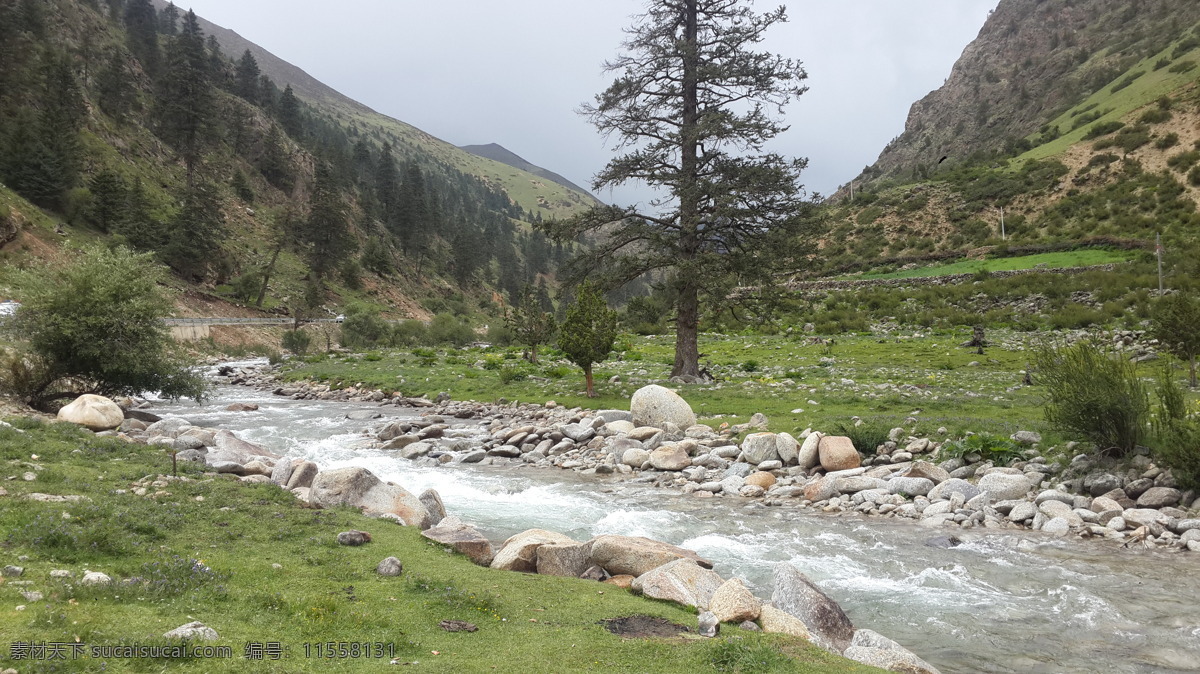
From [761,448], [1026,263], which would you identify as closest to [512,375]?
[761,448]

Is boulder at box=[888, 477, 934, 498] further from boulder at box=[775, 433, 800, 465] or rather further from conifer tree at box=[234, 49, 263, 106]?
conifer tree at box=[234, 49, 263, 106]

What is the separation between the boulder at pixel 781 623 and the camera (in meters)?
6.53

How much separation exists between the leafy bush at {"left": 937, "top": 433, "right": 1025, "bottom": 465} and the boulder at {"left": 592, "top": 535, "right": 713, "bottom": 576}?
8382mm

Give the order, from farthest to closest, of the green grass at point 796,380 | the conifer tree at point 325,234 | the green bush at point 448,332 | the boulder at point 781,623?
the conifer tree at point 325,234
the green bush at point 448,332
the green grass at point 796,380
the boulder at point 781,623

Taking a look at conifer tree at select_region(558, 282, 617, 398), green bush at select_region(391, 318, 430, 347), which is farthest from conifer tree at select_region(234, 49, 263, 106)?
conifer tree at select_region(558, 282, 617, 398)

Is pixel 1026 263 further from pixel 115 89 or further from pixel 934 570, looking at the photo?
pixel 115 89

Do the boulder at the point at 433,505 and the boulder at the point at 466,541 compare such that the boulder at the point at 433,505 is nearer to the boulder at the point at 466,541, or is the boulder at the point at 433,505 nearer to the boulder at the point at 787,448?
the boulder at the point at 466,541

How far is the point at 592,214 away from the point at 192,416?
17.5m

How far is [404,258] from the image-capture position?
116438 millimetres

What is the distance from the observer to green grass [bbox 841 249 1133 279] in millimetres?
42219

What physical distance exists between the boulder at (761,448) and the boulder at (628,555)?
7.31 metres

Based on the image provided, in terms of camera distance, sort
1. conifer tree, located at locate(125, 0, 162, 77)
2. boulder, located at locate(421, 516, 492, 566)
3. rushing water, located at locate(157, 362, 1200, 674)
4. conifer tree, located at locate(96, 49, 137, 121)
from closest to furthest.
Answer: rushing water, located at locate(157, 362, 1200, 674)
boulder, located at locate(421, 516, 492, 566)
conifer tree, located at locate(96, 49, 137, 121)
conifer tree, located at locate(125, 0, 162, 77)

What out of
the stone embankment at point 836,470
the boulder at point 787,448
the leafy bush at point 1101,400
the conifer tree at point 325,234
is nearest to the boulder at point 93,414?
the stone embankment at point 836,470

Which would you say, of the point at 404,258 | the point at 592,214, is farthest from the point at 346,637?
the point at 404,258
